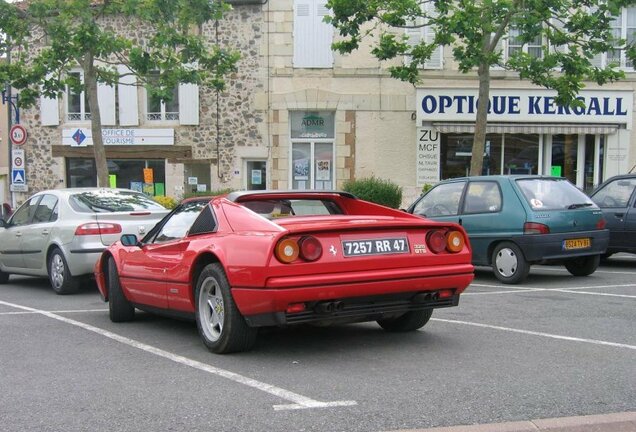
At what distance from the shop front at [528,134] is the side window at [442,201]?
10.1 metres

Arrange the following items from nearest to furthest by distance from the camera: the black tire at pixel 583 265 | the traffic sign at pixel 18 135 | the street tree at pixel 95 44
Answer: the black tire at pixel 583 265 → the street tree at pixel 95 44 → the traffic sign at pixel 18 135

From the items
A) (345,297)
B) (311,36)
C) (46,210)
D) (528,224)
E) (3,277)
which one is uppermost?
(311,36)

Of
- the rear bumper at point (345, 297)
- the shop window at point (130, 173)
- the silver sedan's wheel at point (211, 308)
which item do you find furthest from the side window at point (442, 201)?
the shop window at point (130, 173)

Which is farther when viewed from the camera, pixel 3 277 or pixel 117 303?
pixel 3 277

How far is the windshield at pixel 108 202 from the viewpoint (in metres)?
9.66

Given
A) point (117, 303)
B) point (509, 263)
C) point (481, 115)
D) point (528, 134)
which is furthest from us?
point (528, 134)

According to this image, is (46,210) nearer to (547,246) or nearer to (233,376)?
(233,376)

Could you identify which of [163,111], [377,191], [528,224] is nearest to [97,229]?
[528,224]

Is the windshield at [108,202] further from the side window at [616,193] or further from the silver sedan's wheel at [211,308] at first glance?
the side window at [616,193]

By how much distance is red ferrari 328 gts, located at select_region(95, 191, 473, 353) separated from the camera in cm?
500

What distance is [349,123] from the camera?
20875 mm

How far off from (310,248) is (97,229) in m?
5.12

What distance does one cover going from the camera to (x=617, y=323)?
6.63 metres

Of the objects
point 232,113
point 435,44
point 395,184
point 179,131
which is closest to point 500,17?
point 435,44
